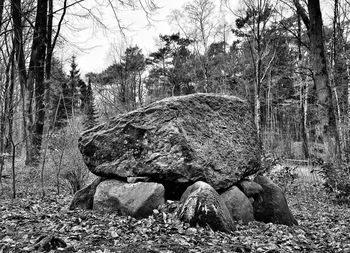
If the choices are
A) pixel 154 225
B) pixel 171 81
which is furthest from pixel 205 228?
pixel 171 81

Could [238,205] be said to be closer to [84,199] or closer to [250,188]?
[250,188]

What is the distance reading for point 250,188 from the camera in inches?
192

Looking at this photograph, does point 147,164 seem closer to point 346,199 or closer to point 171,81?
point 346,199

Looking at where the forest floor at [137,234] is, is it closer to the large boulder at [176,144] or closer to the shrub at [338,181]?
the large boulder at [176,144]

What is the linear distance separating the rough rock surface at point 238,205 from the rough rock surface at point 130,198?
1.12 metres


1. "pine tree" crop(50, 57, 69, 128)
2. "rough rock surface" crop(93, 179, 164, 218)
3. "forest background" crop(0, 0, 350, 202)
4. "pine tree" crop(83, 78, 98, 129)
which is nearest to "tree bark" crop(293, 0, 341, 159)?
"forest background" crop(0, 0, 350, 202)

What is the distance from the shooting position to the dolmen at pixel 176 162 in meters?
4.21

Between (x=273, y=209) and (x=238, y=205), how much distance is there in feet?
2.41

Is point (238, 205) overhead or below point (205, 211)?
below

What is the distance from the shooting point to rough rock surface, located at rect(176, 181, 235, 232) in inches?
138

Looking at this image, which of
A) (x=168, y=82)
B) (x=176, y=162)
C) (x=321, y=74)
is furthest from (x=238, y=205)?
(x=168, y=82)

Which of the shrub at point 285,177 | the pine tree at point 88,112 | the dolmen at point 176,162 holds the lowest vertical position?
the shrub at point 285,177

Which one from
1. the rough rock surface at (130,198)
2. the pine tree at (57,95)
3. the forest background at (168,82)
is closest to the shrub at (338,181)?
the forest background at (168,82)

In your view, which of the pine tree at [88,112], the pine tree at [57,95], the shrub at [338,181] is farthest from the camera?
the pine tree at [88,112]
